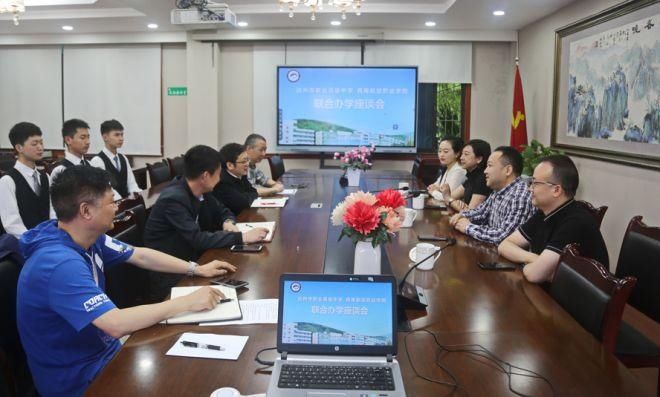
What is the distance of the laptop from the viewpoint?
1225mm

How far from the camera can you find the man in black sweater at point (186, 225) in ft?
8.05

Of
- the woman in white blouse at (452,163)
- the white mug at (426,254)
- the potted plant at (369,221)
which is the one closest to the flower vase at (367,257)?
the potted plant at (369,221)

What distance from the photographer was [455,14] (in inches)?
214

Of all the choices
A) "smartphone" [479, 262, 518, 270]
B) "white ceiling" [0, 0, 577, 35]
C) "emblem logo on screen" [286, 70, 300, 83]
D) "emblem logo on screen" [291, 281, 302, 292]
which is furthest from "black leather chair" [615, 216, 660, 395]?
"emblem logo on screen" [286, 70, 300, 83]

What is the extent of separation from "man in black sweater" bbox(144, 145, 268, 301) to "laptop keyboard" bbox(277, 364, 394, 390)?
130 centimetres

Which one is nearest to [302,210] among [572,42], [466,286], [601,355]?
[466,286]

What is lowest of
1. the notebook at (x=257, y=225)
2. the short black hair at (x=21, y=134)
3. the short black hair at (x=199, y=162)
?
the notebook at (x=257, y=225)

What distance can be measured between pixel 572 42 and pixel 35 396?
4.97 meters

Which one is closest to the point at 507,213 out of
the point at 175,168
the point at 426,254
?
the point at 426,254

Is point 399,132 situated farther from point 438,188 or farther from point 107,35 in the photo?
point 107,35

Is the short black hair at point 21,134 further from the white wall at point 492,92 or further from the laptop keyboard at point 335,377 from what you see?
the white wall at point 492,92

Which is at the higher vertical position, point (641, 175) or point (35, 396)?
point (641, 175)

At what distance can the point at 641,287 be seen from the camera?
87.1 inches

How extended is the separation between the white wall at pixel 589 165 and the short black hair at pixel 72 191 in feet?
12.0
